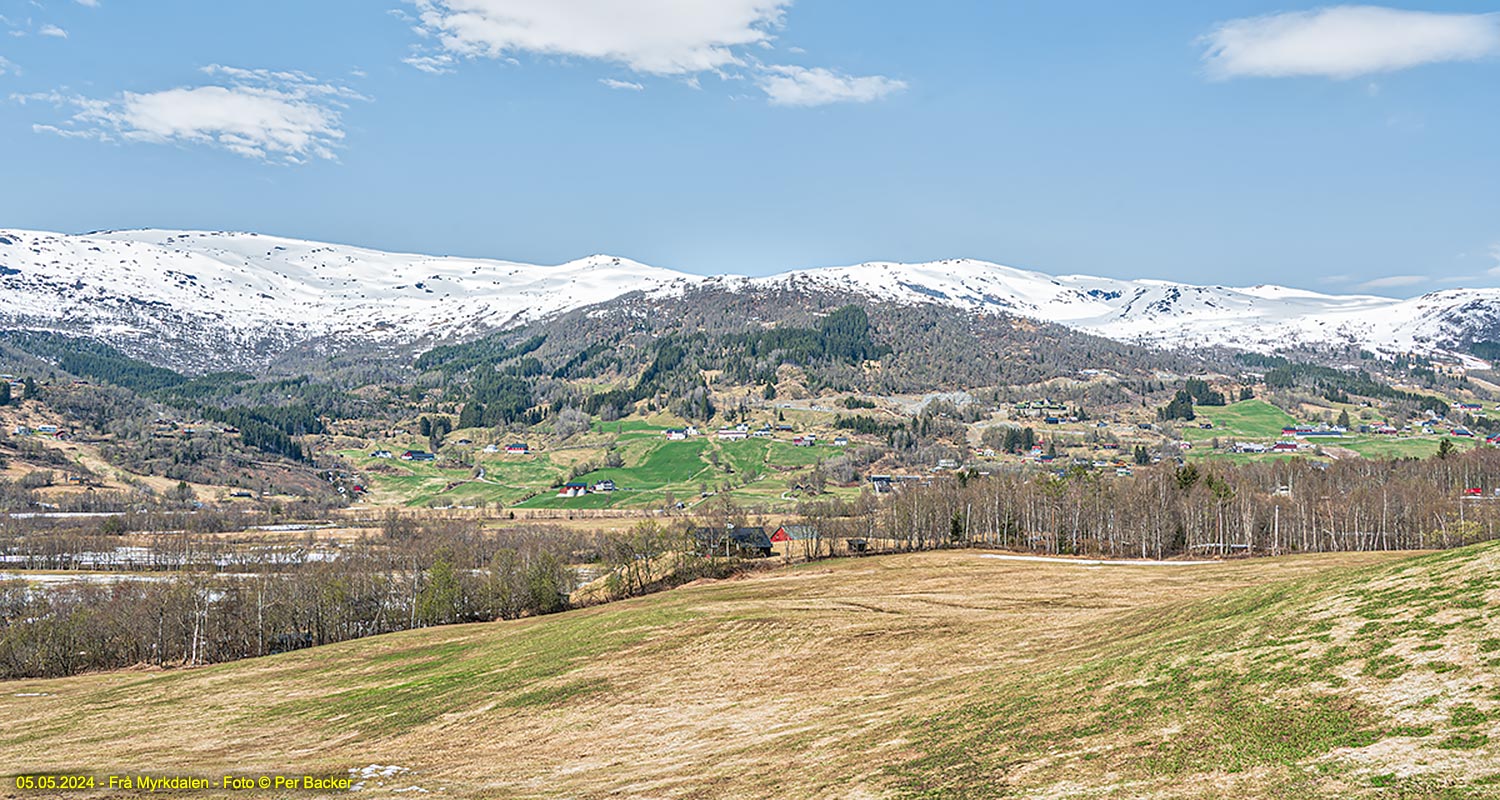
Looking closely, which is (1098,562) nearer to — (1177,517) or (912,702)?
(1177,517)

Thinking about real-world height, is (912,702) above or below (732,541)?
above

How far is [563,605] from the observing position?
458ft

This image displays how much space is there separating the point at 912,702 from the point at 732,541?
122881 millimetres

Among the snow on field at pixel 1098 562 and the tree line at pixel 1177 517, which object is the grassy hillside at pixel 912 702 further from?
the tree line at pixel 1177 517

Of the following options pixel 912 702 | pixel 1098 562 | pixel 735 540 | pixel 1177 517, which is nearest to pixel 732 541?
pixel 735 540

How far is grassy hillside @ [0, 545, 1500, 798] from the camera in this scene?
31734 millimetres

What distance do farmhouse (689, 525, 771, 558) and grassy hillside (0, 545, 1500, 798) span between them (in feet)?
221

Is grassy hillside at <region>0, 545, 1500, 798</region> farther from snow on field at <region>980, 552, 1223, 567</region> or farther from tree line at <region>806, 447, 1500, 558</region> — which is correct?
tree line at <region>806, 447, 1500, 558</region>

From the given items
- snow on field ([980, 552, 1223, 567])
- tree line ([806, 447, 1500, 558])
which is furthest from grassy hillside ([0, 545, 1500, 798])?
tree line ([806, 447, 1500, 558])

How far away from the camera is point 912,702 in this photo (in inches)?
1959

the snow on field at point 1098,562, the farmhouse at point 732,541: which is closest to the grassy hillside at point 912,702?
the snow on field at point 1098,562

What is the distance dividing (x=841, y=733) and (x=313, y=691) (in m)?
59.7

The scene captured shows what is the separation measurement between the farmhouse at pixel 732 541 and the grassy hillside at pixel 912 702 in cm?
6725

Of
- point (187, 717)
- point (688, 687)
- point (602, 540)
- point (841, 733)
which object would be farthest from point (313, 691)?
point (602, 540)
